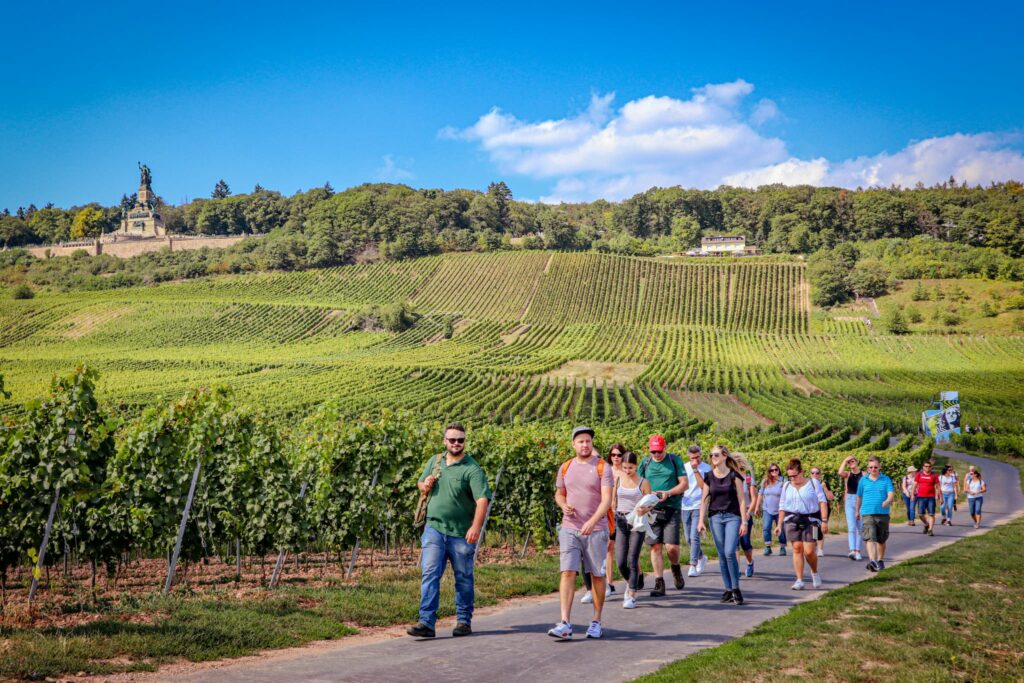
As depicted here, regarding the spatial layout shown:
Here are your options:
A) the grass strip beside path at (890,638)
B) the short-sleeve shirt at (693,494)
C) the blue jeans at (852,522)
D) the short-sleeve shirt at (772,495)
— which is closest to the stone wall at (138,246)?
the short-sleeve shirt at (772,495)

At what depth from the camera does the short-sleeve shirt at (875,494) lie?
12.7m

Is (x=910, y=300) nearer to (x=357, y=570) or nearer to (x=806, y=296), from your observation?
(x=806, y=296)

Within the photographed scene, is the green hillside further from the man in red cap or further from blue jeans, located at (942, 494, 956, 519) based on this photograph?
the man in red cap

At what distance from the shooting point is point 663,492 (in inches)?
393

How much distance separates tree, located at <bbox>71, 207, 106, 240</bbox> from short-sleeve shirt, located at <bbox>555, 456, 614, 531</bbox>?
18344cm

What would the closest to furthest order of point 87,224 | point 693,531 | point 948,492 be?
point 693,531 < point 948,492 < point 87,224

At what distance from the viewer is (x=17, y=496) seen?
938cm

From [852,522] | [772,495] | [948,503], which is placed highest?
[772,495]

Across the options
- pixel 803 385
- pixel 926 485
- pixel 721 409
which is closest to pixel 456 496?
pixel 926 485

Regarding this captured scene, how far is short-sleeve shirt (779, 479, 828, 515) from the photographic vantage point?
36.8 ft

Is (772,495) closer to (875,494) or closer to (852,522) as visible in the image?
(852,522)

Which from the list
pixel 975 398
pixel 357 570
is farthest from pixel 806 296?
pixel 357 570

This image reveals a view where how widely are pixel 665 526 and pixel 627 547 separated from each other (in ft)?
2.59

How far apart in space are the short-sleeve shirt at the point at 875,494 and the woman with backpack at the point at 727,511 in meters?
3.79
